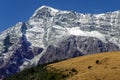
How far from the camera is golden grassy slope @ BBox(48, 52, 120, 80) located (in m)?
76.1

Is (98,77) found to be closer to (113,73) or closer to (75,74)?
(113,73)

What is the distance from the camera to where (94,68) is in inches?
3364

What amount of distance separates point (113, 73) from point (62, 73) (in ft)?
44.2

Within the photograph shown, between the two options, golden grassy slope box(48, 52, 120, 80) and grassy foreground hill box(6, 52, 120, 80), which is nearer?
golden grassy slope box(48, 52, 120, 80)

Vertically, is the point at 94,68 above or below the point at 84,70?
above

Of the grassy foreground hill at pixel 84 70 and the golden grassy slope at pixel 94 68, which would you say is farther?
the grassy foreground hill at pixel 84 70

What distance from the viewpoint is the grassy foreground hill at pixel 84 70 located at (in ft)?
253

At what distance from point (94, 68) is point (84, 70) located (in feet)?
6.72

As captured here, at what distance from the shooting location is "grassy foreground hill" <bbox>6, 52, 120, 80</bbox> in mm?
77037

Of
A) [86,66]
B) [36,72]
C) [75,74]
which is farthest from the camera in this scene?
[36,72]

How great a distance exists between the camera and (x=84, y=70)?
8544cm

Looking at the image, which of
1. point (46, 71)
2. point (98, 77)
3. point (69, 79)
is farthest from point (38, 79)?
point (98, 77)

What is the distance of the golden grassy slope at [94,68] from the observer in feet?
250

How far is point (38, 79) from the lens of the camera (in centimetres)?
8838
